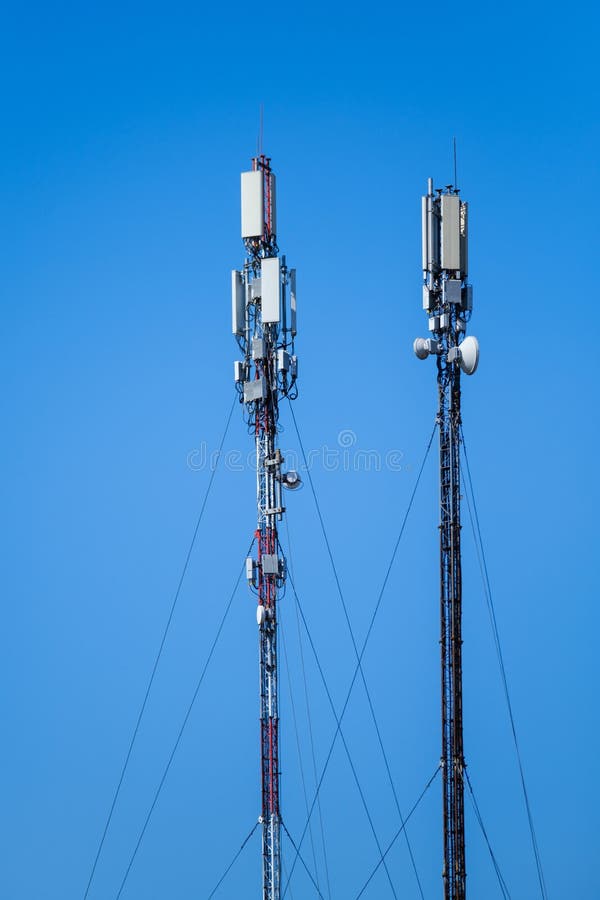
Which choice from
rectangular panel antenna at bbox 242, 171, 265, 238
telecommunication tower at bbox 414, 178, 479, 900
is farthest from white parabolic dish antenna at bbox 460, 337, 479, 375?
rectangular panel antenna at bbox 242, 171, 265, 238

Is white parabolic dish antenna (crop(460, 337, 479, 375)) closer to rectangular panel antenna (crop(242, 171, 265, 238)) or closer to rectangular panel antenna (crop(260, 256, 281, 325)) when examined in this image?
rectangular panel antenna (crop(260, 256, 281, 325))

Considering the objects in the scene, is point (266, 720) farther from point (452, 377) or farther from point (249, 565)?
point (452, 377)

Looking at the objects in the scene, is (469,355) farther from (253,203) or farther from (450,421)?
(253,203)

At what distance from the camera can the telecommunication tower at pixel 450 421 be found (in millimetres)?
39688

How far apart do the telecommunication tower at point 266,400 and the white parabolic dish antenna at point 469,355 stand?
14.5 ft

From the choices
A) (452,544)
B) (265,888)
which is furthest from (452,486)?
(265,888)

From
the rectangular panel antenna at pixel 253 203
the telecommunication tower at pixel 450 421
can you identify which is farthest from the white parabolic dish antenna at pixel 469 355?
the rectangular panel antenna at pixel 253 203

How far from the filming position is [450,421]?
40.2 m

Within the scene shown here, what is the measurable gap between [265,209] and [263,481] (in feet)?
20.9

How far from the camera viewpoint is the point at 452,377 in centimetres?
4044

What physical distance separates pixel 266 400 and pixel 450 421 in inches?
182

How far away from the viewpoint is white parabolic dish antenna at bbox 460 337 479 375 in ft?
130

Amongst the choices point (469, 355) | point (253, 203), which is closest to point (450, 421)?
point (469, 355)

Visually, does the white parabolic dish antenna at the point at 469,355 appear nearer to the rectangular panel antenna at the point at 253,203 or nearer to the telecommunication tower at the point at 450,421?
the telecommunication tower at the point at 450,421
